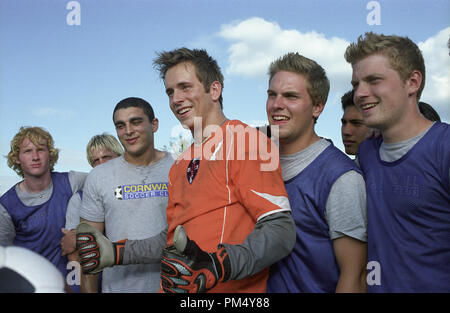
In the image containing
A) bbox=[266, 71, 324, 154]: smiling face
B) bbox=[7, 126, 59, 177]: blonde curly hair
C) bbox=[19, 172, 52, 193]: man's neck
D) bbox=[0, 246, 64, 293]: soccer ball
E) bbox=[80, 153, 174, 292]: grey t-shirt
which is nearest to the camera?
bbox=[0, 246, 64, 293]: soccer ball

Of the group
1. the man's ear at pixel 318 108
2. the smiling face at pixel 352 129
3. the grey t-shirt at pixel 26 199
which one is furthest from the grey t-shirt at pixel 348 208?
the grey t-shirt at pixel 26 199

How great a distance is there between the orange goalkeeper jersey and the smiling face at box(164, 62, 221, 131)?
0.37 meters

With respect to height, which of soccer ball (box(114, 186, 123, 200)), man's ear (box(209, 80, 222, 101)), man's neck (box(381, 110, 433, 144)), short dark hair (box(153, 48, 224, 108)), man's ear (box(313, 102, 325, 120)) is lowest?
soccer ball (box(114, 186, 123, 200))

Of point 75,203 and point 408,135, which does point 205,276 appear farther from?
point 75,203

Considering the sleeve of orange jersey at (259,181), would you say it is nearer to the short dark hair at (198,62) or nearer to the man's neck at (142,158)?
the short dark hair at (198,62)

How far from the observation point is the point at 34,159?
418 centimetres

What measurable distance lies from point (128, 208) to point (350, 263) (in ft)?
6.18

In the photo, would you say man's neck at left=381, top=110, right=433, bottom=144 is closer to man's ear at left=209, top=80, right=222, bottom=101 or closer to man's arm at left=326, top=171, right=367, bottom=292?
man's arm at left=326, top=171, right=367, bottom=292

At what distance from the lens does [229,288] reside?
6.88 feet

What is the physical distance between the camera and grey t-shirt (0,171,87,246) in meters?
3.86

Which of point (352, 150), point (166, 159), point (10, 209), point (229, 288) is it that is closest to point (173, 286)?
point (229, 288)

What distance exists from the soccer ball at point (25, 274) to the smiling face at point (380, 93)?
1.87 meters

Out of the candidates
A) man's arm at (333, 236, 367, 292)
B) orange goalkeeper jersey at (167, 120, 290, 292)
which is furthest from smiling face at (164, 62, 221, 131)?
man's arm at (333, 236, 367, 292)
